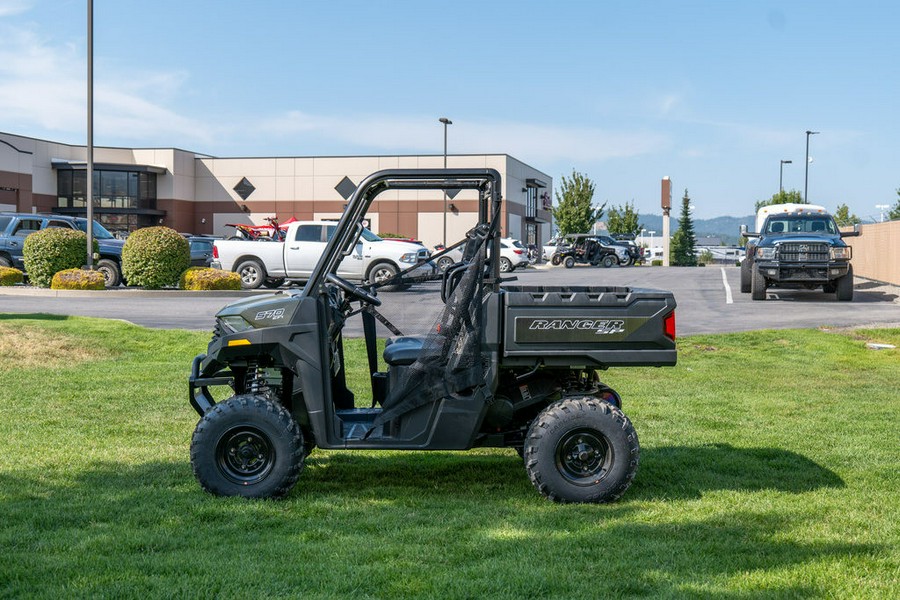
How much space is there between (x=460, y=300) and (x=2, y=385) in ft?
23.4

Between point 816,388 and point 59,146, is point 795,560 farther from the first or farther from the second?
point 59,146

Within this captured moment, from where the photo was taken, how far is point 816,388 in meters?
11.6

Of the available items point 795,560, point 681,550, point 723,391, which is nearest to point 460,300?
Result: point 681,550

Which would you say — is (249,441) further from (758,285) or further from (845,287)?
(845,287)

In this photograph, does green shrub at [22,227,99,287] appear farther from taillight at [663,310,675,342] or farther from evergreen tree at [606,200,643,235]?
evergreen tree at [606,200,643,235]

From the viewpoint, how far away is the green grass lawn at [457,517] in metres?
4.71

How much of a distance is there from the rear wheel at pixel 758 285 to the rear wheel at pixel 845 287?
1663 millimetres

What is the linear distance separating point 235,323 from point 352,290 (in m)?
0.79

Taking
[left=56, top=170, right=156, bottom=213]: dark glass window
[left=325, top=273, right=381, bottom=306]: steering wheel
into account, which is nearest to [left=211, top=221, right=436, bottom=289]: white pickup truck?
[left=325, top=273, right=381, bottom=306]: steering wheel

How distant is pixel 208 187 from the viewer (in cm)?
6775

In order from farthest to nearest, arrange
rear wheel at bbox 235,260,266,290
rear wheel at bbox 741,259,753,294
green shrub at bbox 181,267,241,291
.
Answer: rear wheel at bbox 235,260,266,290 → green shrub at bbox 181,267,241,291 → rear wheel at bbox 741,259,753,294

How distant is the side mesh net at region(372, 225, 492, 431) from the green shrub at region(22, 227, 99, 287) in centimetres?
2318

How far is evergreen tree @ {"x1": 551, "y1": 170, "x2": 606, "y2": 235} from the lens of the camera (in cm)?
8156

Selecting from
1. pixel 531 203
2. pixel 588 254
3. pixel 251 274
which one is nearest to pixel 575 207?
pixel 531 203
